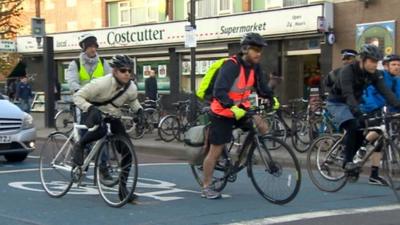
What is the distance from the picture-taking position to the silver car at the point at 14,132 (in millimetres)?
10203

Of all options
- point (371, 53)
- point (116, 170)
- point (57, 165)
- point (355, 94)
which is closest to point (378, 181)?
point (355, 94)

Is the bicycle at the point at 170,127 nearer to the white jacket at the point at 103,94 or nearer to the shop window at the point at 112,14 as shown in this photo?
the white jacket at the point at 103,94

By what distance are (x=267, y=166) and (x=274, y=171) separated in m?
0.10

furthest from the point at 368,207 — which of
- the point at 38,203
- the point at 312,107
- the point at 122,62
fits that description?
the point at 312,107

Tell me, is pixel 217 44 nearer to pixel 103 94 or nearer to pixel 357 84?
pixel 357 84

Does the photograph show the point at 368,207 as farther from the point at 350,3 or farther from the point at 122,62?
the point at 350,3

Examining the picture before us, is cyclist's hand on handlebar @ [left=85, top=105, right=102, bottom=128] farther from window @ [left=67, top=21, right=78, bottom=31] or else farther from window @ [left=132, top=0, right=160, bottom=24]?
window @ [left=67, top=21, right=78, bottom=31]

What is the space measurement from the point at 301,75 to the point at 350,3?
305 cm

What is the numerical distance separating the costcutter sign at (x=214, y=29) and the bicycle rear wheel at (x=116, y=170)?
12813mm

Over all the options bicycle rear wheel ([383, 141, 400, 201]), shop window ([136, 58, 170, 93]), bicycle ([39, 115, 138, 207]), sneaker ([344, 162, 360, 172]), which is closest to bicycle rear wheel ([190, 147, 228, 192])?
bicycle ([39, 115, 138, 207])

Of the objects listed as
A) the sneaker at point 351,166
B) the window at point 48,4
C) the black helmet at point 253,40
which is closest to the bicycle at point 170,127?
the sneaker at point 351,166

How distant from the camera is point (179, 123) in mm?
14945

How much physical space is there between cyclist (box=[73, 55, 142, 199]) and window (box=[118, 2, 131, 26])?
1957cm

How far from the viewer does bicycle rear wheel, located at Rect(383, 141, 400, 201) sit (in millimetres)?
7383
